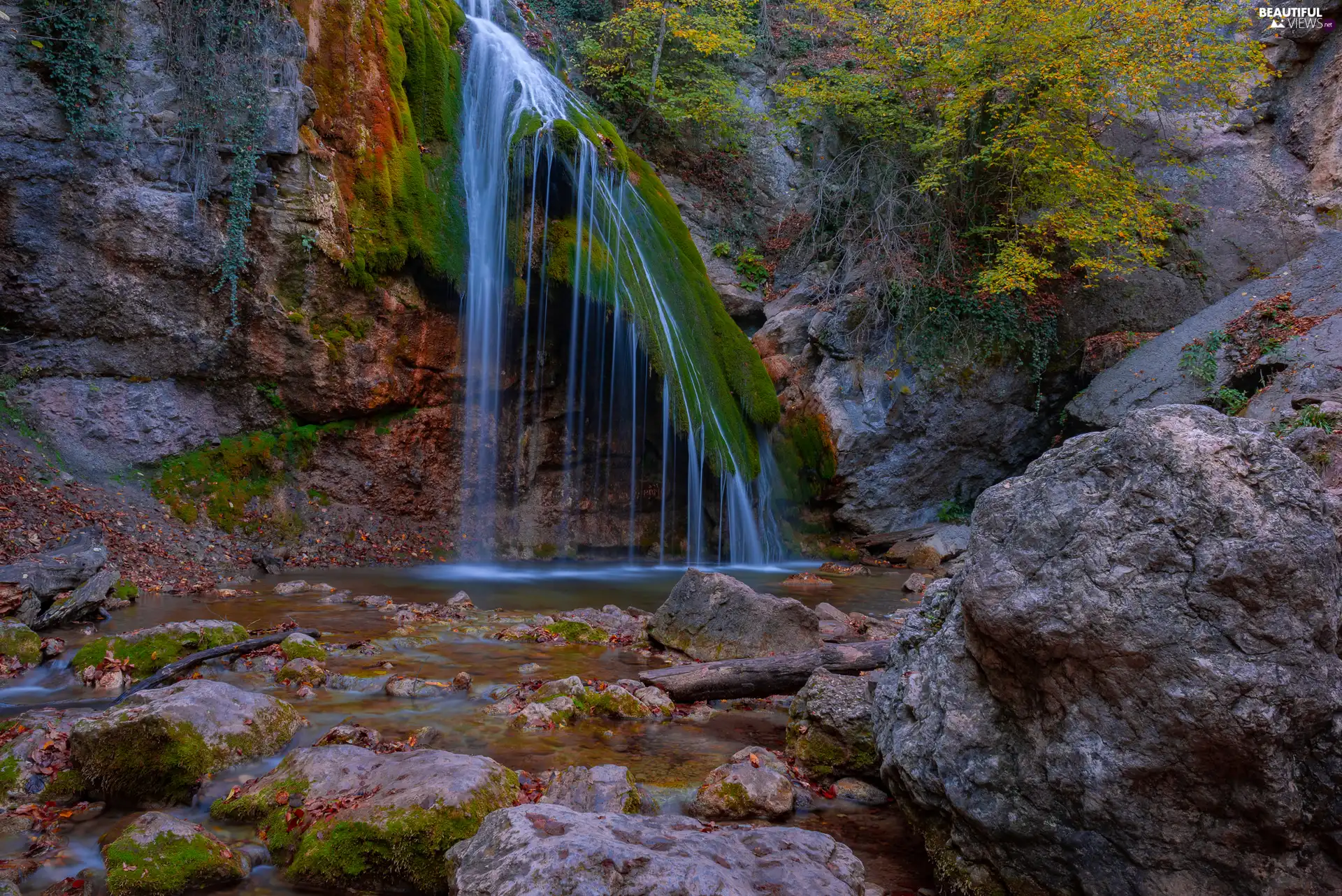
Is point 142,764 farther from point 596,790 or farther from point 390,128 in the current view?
point 390,128

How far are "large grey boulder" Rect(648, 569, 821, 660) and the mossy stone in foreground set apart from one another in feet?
13.9

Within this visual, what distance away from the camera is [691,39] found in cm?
1642

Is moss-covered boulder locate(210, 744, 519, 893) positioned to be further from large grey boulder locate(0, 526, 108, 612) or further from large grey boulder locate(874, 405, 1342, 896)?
large grey boulder locate(0, 526, 108, 612)

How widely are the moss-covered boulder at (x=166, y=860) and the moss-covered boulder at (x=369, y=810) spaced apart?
22cm

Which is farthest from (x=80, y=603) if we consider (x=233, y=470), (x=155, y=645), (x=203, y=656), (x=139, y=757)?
(x=233, y=470)

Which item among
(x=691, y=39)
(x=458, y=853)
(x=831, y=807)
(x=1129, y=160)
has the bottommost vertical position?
(x=831, y=807)

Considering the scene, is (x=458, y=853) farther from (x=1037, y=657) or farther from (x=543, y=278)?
(x=543, y=278)

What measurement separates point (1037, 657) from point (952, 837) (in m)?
0.79

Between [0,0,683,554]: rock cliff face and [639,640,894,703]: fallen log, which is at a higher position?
[0,0,683,554]: rock cliff face

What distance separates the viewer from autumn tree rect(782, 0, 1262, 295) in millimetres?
11539

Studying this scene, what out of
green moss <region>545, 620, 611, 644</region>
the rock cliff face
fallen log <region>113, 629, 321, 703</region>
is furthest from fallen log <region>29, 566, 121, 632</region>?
green moss <region>545, 620, 611, 644</region>

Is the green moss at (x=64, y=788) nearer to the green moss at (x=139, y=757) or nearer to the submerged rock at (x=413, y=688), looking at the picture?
the green moss at (x=139, y=757)

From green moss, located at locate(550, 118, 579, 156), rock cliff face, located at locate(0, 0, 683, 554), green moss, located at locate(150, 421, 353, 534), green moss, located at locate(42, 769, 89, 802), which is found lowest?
green moss, located at locate(42, 769, 89, 802)

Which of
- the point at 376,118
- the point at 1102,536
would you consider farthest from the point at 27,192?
the point at 1102,536
